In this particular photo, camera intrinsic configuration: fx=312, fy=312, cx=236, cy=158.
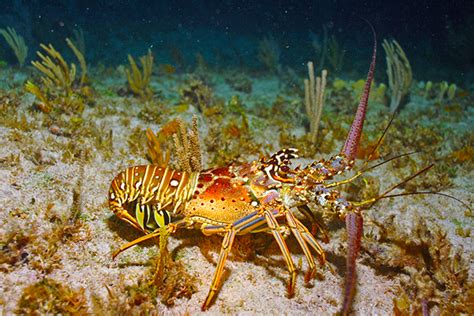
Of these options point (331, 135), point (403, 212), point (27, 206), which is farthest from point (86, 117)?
point (403, 212)

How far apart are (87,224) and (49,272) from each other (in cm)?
84

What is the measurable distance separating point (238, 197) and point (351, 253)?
5.58 feet

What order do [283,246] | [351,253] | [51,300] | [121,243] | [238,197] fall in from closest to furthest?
[351,253]
[51,300]
[283,246]
[238,197]
[121,243]

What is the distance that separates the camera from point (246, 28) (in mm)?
35375

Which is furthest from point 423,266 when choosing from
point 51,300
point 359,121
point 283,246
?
point 51,300

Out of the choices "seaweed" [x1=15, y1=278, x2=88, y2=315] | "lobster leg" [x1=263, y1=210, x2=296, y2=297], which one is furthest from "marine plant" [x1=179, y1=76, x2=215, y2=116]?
"seaweed" [x1=15, y1=278, x2=88, y2=315]

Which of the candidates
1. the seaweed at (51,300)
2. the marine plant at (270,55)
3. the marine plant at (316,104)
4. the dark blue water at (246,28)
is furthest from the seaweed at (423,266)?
the dark blue water at (246,28)

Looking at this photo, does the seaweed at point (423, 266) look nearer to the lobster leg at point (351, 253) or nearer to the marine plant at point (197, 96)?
the lobster leg at point (351, 253)

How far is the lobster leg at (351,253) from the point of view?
7.88 feet

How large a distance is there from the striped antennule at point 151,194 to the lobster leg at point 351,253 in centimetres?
201

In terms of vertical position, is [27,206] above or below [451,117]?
below

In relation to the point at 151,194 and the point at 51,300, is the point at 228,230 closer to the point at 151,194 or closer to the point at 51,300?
the point at 151,194

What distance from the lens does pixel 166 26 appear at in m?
28.6

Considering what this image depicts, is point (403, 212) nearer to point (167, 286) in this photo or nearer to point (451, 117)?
point (167, 286)
